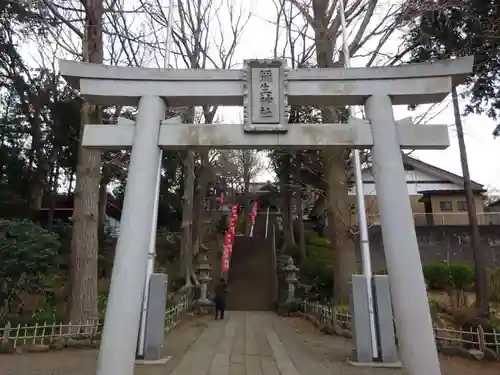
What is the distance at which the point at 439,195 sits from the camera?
27031 mm

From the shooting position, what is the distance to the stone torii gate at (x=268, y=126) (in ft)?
17.9

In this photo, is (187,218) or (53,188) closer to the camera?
(187,218)

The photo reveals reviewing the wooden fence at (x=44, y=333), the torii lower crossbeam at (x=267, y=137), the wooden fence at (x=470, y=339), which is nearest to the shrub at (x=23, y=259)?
the wooden fence at (x=44, y=333)

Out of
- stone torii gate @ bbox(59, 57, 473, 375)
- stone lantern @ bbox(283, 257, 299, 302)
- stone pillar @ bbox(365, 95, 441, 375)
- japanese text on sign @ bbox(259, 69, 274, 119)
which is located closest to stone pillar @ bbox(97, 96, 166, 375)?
stone torii gate @ bbox(59, 57, 473, 375)

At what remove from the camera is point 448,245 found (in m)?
20.6

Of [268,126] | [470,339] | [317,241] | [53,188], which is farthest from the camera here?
[317,241]

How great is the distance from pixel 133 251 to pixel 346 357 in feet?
16.6

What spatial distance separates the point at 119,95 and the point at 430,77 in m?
4.65

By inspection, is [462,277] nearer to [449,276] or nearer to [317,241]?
[449,276]

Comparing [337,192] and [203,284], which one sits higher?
[337,192]

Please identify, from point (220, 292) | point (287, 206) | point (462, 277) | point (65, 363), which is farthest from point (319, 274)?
point (65, 363)

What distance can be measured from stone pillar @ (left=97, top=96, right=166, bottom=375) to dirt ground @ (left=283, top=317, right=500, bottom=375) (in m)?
3.72

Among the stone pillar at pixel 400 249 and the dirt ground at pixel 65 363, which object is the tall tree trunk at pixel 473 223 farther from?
the dirt ground at pixel 65 363

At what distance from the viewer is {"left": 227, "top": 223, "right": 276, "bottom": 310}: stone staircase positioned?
20.6 meters
